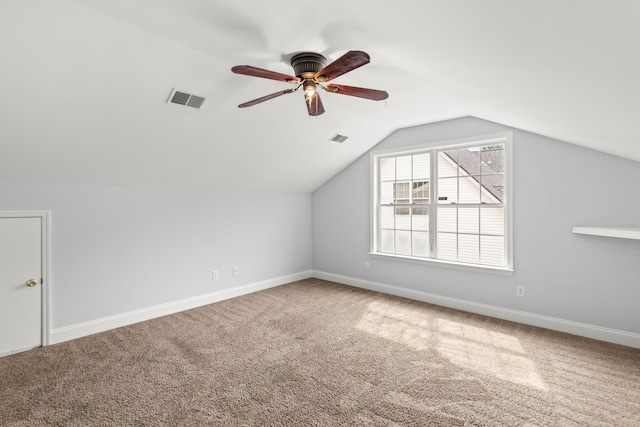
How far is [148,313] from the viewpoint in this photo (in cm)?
391

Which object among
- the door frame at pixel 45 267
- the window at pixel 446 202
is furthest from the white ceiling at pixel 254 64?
the window at pixel 446 202

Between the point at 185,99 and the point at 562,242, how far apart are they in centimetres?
418

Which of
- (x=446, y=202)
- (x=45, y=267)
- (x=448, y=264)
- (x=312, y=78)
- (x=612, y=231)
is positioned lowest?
(x=448, y=264)

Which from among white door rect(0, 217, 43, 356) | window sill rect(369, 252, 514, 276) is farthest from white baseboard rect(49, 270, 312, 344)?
window sill rect(369, 252, 514, 276)

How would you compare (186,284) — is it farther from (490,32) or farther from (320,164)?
(490,32)

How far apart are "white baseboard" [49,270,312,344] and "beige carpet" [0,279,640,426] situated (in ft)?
0.41

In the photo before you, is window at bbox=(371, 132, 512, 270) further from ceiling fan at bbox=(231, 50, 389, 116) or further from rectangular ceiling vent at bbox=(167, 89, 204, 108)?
rectangular ceiling vent at bbox=(167, 89, 204, 108)

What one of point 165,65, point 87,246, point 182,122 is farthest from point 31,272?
point 165,65

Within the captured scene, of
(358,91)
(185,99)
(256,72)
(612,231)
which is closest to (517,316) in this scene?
(612,231)

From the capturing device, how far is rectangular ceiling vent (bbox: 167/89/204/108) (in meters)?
2.77

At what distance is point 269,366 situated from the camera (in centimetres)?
279

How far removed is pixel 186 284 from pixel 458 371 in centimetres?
341

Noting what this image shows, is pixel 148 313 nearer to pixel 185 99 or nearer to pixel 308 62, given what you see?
pixel 185 99

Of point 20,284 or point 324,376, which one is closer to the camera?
point 324,376
